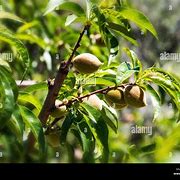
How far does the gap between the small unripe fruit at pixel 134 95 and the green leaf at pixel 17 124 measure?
18 cm

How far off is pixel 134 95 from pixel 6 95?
0.22m

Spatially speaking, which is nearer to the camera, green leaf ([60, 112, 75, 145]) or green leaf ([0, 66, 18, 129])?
green leaf ([0, 66, 18, 129])

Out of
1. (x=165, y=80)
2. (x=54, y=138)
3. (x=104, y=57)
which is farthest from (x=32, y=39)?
(x=165, y=80)

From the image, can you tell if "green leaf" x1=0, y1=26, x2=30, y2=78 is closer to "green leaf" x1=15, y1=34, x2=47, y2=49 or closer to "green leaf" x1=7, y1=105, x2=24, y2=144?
"green leaf" x1=7, y1=105, x2=24, y2=144

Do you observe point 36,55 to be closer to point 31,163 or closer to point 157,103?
point 31,163

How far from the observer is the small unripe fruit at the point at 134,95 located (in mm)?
824

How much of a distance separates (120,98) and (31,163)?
0.33 meters

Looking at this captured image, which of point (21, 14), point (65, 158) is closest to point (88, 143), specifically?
point (65, 158)

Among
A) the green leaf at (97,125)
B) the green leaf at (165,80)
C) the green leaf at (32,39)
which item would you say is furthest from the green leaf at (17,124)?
the green leaf at (32,39)

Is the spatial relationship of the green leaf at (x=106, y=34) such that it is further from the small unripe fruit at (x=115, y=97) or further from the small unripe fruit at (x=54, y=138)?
the small unripe fruit at (x=54, y=138)

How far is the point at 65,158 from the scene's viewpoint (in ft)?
5.44

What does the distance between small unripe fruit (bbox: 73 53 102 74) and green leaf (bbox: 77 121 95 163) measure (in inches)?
4.5

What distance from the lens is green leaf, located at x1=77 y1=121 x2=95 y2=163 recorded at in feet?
2.92

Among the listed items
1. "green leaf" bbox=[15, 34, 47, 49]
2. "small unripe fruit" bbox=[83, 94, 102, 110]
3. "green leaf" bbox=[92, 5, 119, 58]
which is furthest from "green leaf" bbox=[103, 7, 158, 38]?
"green leaf" bbox=[15, 34, 47, 49]
